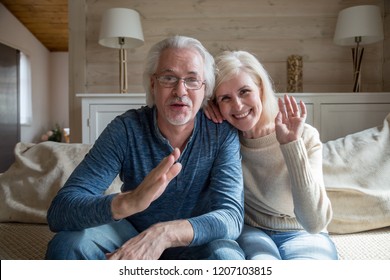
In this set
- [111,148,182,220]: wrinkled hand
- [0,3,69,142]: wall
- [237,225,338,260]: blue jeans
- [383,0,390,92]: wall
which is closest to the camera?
[111,148,182,220]: wrinkled hand

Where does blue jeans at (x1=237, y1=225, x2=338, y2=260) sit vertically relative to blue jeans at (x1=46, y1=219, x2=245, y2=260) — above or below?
below

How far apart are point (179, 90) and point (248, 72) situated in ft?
0.71

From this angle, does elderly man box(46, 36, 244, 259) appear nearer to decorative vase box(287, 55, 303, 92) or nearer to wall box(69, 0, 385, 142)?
decorative vase box(287, 55, 303, 92)

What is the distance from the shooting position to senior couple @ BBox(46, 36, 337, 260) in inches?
30.8

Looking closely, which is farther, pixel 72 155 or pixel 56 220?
pixel 72 155

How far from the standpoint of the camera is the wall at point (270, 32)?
2.52 meters

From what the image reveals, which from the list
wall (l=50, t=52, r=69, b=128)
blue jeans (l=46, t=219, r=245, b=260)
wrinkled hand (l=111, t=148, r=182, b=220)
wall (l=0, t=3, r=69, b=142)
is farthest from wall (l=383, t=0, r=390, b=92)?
wall (l=50, t=52, r=69, b=128)

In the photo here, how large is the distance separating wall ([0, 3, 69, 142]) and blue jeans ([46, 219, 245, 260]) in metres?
4.63

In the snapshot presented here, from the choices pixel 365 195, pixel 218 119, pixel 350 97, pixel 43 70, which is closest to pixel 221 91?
pixel 218 119
